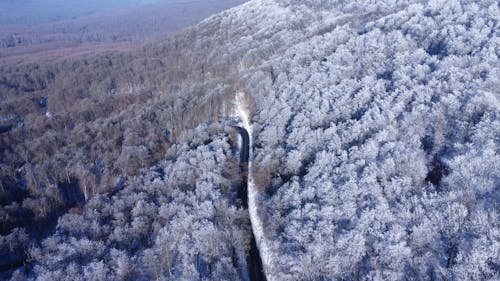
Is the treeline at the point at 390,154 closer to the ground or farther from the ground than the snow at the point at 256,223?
farther from the ground

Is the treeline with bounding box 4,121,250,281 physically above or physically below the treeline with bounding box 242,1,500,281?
below

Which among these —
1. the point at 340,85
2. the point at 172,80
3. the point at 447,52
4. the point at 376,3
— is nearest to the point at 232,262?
the point at 340,85

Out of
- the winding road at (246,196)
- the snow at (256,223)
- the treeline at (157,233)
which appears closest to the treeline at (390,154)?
the snow at (256,223)

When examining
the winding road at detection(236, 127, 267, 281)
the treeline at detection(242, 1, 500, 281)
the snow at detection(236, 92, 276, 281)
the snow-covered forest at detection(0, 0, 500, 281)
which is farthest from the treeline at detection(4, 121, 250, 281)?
the treeline at detection(242, 1, 500, 281)

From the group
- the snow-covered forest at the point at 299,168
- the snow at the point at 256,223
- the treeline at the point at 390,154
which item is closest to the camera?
the treeline at the point at 390,154

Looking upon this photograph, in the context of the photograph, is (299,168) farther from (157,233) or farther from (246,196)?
(157,233)

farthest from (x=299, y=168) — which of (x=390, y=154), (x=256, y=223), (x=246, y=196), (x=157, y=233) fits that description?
(x=157, y=233)

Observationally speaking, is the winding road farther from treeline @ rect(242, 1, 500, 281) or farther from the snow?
treeline @ rect(242, 1, 500, 281)

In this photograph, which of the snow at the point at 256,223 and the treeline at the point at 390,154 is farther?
the snow at the point at 256,223

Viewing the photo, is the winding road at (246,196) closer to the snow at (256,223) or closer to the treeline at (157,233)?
the snow at (256,223)
